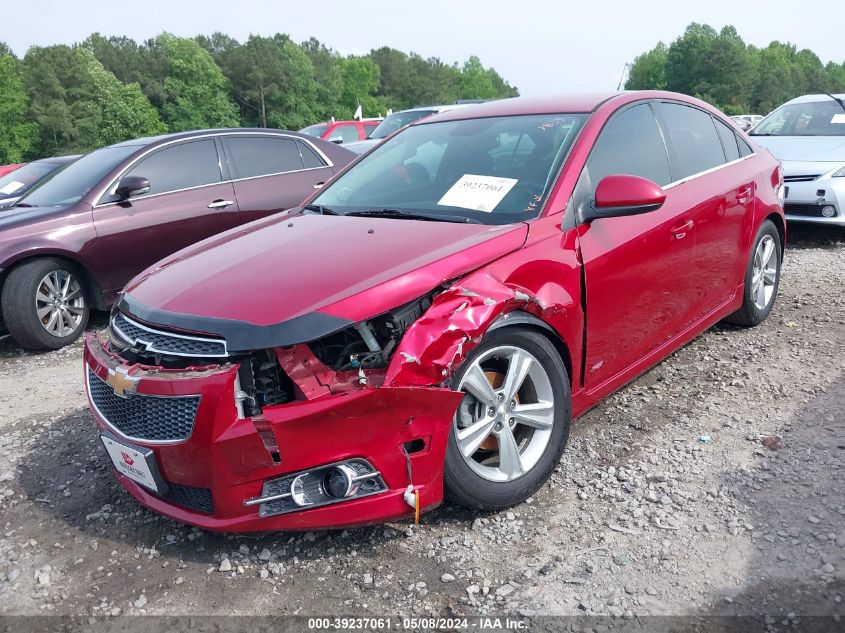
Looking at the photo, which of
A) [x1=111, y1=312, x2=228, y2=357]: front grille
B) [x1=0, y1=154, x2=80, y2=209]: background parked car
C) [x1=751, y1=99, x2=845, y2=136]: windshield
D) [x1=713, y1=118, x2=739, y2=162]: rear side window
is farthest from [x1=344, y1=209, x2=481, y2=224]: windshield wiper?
[x1=751, y1=99, x2=845, y2=136]: windshield

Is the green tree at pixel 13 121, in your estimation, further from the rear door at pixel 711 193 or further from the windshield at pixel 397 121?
the rear door at pixel 711 193

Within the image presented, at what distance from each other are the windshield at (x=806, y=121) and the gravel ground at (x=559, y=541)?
5717 mm

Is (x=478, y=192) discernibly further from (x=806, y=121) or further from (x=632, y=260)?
(x=806, y=121)

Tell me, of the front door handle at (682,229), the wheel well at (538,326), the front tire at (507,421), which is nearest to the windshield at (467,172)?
the wheel well at (538,326)

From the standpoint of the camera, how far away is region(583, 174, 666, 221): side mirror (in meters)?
2.98

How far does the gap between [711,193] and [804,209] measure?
415cm

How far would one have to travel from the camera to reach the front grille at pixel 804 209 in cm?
724

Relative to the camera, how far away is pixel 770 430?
11.3ft

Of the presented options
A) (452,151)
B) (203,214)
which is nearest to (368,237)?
(452,151)

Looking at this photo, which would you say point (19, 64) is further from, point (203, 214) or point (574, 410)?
point (574, 410)

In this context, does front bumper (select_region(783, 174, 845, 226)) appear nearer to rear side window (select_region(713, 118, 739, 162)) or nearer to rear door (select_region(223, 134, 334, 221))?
rear side window (select_region(713, 118, 739, 162))

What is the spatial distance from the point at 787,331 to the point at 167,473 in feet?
13.7

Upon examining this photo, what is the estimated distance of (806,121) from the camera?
8.53 meters

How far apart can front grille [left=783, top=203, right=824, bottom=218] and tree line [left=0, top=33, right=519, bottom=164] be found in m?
55.8
